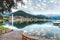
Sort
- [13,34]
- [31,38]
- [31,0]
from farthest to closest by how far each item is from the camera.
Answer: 1. [13,34]
2. [31,0]
3. [31,38]

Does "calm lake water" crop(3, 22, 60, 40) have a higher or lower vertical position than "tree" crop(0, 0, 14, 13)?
lower

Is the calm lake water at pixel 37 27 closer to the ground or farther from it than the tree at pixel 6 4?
closer to the ground

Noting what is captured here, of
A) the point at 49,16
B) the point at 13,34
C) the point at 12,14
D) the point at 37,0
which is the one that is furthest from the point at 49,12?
the point at 13,34

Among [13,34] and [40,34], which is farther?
[13,34]

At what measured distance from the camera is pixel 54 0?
17.4 ft

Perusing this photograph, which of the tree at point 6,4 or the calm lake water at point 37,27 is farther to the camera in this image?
the calm lake water at point 37,27

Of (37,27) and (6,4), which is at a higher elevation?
(6,4)

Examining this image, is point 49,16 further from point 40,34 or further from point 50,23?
point 40,34

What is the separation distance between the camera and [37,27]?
17.2 ft

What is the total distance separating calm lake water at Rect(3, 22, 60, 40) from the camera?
16.7 ft

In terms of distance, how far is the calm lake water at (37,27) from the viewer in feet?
16.7

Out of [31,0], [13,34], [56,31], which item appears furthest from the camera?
[13,34]

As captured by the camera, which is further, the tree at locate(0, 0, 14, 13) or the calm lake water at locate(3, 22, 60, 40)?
the calm lake water at locate(3, 22, 60, 40)

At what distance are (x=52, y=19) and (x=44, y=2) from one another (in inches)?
24.0
